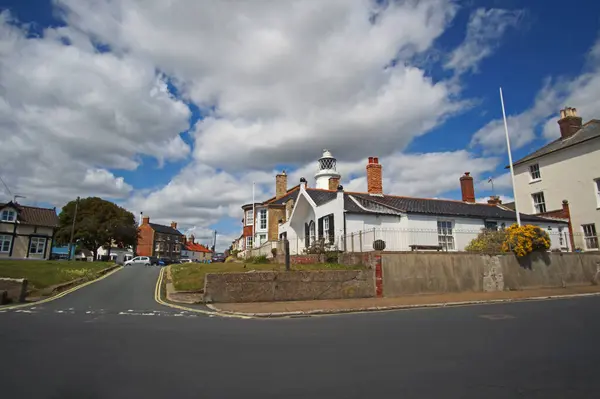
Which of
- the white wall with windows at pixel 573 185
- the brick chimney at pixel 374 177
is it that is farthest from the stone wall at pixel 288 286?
the white wall with windows at pixel 573 185

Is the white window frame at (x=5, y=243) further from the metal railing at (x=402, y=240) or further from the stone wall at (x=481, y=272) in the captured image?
the stone wall at (x=481, y=272)

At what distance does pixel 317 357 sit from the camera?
21.3ft

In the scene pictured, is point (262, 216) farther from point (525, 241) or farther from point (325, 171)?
point (525, 241)

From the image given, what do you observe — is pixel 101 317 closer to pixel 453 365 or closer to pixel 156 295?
pixel 156 295

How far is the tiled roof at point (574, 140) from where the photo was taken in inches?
1158

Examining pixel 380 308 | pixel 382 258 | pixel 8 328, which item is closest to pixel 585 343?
pixel 380 308

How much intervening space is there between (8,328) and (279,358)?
705cm

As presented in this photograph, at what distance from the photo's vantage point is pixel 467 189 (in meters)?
29.9

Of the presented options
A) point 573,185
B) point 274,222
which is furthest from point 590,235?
point 274,222

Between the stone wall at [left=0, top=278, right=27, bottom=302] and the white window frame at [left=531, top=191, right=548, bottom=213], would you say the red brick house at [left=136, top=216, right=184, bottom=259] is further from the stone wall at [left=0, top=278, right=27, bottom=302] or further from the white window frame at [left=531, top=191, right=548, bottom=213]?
the white window frame at [left=531, top=191, right=548, bottom=213]

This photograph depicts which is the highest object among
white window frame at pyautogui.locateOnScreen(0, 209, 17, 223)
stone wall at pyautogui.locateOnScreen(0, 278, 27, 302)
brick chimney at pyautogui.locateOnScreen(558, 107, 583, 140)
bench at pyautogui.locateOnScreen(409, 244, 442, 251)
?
brick chimney at pyautogui.locateOnScreen(558, 107, 583, 140)

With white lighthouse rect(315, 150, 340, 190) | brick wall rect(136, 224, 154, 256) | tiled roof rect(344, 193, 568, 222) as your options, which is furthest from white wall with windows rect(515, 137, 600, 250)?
brick wall rect(136, 224, 154, 256)

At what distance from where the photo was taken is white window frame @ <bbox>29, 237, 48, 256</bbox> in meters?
50.7

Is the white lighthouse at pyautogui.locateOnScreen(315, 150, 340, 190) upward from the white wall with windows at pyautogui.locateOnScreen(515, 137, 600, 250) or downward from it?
upward
